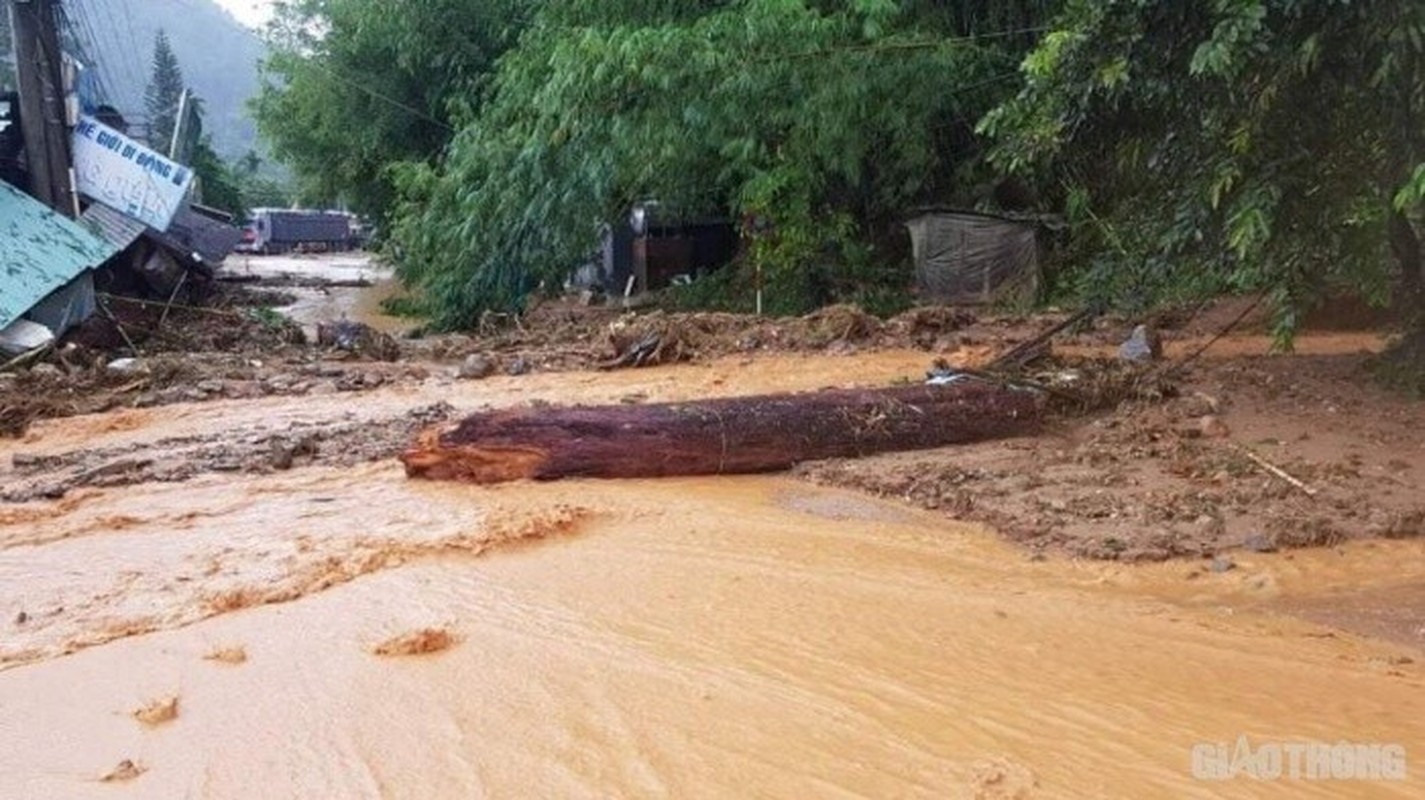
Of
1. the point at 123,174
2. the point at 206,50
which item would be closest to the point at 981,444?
the point at 123,174

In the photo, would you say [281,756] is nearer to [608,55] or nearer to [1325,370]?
[1325,370]

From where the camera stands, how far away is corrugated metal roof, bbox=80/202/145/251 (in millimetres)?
14836

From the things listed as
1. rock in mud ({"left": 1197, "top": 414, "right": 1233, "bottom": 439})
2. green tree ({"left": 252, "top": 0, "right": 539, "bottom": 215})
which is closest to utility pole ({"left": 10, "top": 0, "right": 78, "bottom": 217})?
green tree ({"left": 252, "top": 0, "right": 539, "bottom": 215})

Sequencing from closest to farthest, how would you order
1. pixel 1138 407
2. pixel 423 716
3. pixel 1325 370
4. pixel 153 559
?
1. pixel 423 716
2. pixel 153 559
3. pixel 1138 407
4. pixel 1325 370

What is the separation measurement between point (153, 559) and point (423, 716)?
2663 millimetres

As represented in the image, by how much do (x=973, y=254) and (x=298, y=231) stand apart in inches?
1593

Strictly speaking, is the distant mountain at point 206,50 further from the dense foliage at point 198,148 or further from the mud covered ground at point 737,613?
the mud covered ground at point 737,613

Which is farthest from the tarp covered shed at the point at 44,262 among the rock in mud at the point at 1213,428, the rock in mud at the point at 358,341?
the rock in mud at the point at 1213,428

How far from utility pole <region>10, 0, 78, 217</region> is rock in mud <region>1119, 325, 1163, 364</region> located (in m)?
13.5

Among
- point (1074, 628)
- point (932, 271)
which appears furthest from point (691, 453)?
point (932, 271)

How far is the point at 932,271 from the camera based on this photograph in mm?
15617

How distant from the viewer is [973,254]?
15.2 m

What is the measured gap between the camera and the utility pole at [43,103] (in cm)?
1363

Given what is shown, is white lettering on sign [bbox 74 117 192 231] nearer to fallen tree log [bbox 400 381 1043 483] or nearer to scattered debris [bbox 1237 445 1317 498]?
fallen tree log [bbox 400 381 1043 483]
